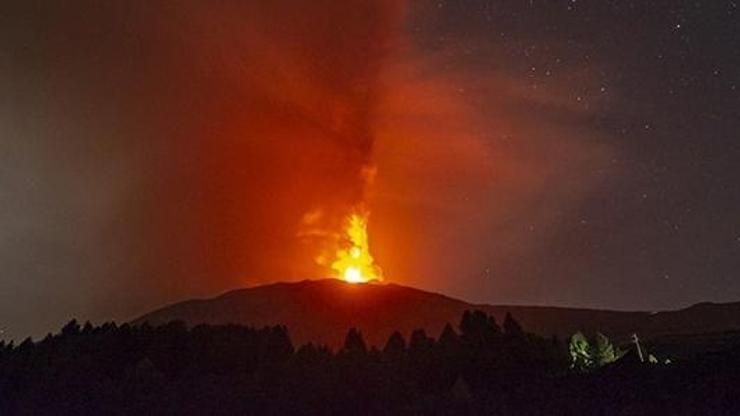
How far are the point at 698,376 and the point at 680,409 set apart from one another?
560 cm

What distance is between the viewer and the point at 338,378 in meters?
59.3

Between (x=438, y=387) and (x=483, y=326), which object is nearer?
(x=438, y=387)

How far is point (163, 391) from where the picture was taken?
57.2 meters

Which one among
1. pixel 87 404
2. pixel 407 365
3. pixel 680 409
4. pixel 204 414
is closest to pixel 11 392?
pixel 87 404

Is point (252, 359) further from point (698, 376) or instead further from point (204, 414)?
point (698, 376)

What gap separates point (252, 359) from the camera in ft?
260

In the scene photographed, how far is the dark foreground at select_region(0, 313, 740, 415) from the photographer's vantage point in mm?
46438

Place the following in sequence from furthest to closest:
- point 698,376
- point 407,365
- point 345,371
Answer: point 407,365
point 345,371
point 698,376

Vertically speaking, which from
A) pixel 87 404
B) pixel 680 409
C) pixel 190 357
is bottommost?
pixel 680 409

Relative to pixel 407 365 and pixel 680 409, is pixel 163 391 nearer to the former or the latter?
pixel 407 365

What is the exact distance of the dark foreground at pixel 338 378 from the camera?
46438 mm

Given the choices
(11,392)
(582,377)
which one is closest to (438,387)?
(582,377)

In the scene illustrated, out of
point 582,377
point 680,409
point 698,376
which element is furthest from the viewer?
point 582,377

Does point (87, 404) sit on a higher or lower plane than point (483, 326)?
lower
